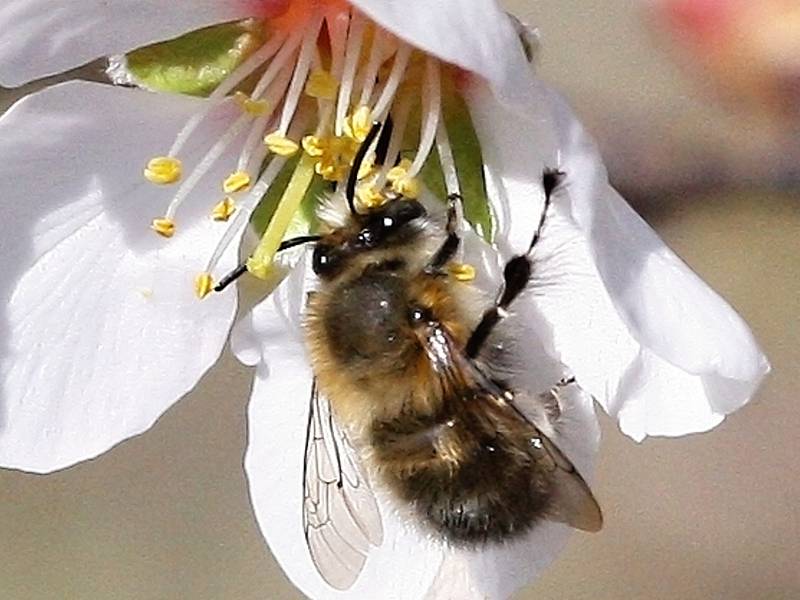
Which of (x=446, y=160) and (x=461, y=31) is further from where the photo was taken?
(x=446, y=160)

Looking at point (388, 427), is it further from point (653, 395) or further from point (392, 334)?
point (653, 395)

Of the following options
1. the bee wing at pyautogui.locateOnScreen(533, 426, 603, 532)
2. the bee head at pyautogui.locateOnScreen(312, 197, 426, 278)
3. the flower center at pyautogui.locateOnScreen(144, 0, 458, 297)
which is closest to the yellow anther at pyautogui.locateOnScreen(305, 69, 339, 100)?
the flower center at pyautogui.locateOnScreen(144, 0, 458, 297)

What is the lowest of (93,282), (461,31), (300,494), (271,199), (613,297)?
(300,494)

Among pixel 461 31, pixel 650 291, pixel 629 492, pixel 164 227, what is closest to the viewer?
pixel 461 31

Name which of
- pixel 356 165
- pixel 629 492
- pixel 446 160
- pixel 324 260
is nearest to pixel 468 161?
pixel 446 160

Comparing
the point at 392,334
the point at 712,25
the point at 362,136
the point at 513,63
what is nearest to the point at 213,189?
the point at 362,136

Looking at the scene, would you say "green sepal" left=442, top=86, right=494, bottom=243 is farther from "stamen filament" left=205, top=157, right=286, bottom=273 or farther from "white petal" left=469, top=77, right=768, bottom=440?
"stamen filament" left=205, top=157, right=286, bottom=273

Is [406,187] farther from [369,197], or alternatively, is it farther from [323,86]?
[323,86]
